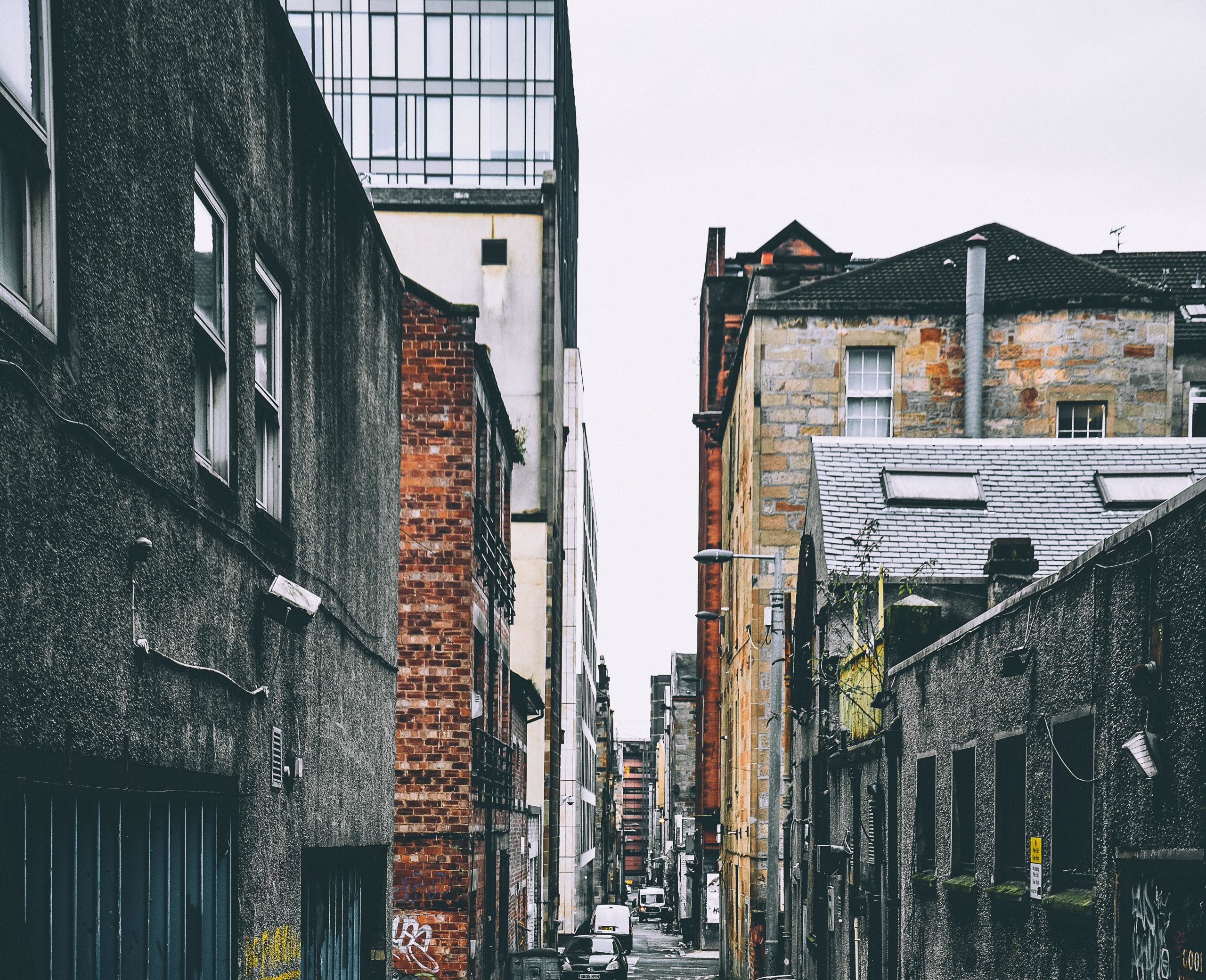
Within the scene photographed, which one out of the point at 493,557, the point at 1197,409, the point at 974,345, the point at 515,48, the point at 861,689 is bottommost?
the point at 861,689

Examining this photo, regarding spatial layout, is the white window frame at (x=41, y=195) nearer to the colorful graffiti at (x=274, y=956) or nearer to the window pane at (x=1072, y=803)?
the colorful graffiti at (x=274, y=956)

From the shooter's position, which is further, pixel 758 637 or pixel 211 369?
pixel 758 637

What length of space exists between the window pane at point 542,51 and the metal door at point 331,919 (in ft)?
147

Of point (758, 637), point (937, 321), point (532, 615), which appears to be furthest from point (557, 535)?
point (937, 321)

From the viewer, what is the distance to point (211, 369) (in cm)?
722

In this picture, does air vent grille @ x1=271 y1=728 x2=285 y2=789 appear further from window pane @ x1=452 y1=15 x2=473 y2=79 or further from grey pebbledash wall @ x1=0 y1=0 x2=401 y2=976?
window pane @ x1=452 y1=15 x2=473 y2=79

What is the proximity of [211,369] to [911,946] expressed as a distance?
10.5m

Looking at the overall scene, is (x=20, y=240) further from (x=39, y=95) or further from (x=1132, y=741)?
(x=1132, y=741)

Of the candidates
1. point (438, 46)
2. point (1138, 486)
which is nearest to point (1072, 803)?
point (1138, 486)

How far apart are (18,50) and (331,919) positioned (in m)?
7.15

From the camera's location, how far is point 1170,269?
1476 inches

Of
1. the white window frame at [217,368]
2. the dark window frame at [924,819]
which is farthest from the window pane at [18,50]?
the dark window frame at [924,819]

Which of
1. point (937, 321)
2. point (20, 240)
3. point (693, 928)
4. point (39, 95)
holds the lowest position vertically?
point (693, 928)

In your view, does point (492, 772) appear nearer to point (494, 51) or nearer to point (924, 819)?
point (924, 819)
